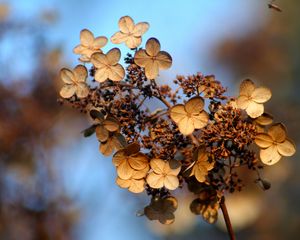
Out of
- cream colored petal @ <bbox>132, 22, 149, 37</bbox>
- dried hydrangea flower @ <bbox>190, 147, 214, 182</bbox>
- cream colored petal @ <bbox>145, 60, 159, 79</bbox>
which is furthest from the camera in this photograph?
cream colored petal @ <bbox>132, 22, 149, 37</bbox>

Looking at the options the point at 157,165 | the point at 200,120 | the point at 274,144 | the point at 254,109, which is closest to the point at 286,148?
the point at 274,144

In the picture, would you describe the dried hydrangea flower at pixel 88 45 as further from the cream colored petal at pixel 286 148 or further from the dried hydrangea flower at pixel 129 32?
the cream colored petal at pixel 286 148

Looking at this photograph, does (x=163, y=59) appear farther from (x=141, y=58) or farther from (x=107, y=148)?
(x=107, y=148)

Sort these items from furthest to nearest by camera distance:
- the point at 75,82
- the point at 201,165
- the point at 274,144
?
1. the point at 75,82
2. the point at 274,144
3. the point at 201,165

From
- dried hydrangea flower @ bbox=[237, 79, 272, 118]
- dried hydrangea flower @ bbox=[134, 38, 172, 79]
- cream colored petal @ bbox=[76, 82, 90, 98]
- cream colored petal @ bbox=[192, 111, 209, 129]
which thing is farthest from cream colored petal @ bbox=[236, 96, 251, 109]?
cream colored petal @ bbox=[76, 82, 90, 98]

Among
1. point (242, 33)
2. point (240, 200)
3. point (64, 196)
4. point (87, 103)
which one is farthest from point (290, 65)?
point (87, 103)

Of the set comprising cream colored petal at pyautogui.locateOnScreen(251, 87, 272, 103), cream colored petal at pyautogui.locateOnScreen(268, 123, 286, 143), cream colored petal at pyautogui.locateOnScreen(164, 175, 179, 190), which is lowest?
cream colored petal at pyautogui.locateOnScreen(164, 175, 179, 190)

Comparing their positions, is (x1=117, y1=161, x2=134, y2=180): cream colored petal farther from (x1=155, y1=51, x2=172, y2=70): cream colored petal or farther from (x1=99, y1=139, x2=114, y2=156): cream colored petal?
(x1=155, y1=51, x2=172, y2=70): cream colored petal

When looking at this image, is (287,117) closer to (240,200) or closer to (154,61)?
(240,200)
